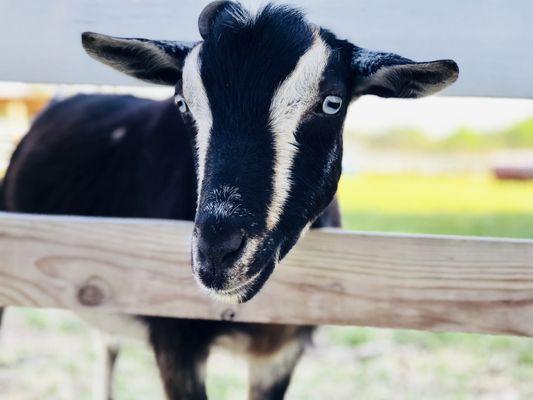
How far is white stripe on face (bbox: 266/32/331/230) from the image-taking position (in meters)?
1.59

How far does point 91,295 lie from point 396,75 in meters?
0.99

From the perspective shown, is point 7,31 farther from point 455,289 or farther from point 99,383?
point 99,383

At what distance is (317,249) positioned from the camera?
6.01ft

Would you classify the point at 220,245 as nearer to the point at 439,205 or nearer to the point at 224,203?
the point at 224,203

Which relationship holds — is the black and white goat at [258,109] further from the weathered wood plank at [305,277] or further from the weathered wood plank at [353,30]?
the weathered wood plank at [305,277]

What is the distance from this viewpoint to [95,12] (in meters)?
1.78

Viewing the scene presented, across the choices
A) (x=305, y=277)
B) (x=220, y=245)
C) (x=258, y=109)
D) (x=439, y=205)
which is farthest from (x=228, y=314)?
(x=439, y=205)

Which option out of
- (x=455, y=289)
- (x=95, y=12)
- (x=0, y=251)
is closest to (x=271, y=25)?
(x=95, y=12)

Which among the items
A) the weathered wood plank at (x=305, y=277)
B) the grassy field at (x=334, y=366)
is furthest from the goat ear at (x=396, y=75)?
the grassy field at (x=334, y=366)

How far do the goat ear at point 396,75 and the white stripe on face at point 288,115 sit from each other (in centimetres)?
14

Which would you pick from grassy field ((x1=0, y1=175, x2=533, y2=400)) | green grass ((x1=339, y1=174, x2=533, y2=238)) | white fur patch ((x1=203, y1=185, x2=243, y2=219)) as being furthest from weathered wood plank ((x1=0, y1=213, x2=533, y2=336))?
green grass ((x1=339, y1=174, x2=533, y2=238))

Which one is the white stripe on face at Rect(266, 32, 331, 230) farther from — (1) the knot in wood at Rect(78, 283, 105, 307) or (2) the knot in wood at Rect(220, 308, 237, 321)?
(1) the knot in wood at Rect(78, 283, 105, 307)

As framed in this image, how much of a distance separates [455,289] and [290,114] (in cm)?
62

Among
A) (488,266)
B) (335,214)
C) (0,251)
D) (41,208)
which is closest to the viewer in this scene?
(488,266)
